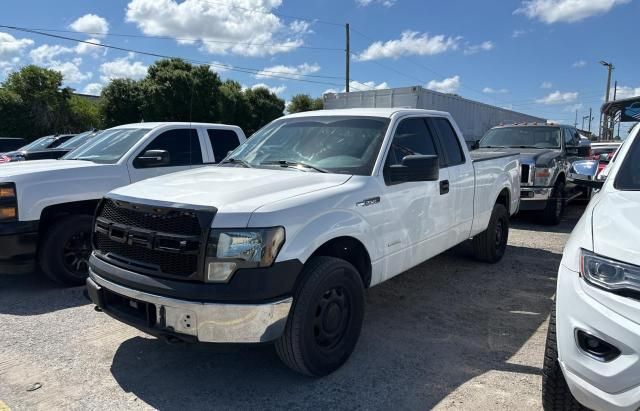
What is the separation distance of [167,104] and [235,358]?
31.7 metres

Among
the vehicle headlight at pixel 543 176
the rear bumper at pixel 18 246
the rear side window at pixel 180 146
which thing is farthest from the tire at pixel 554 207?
the rear bumper at pixel 18 246

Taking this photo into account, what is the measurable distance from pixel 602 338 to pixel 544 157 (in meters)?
7.33

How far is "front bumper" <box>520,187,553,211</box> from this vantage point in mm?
8633

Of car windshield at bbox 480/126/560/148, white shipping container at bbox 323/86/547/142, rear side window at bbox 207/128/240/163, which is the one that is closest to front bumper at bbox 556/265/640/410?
rear side window at bbox 207/128/240/163

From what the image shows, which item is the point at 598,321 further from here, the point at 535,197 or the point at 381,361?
the point at 535,197

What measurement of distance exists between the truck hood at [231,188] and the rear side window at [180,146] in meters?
2.57

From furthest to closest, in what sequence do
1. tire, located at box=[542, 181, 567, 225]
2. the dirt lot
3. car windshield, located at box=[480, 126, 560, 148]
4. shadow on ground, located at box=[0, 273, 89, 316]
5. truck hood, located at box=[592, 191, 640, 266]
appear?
car windshield, located at box=[480, 126, 560, 148], tire, located at box=[542, 181, 567, 225], shadow on ground, located at box=[0, 273, 89, 316], the dirt lot, truck hood, located at box=[592, 191, 640, 266]

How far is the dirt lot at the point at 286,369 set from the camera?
304 centimetres

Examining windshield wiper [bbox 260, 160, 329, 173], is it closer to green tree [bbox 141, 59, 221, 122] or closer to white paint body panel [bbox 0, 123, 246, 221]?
white paint body panel [bbox 0, 123, 246, 221]

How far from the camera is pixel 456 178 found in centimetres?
486

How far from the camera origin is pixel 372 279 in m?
3.69

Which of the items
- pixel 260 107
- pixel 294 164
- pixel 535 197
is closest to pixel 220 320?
pixel 294 164

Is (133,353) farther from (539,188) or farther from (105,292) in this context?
(539,188)

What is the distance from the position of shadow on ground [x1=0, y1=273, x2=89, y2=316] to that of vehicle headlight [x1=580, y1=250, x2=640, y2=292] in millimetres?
4519
